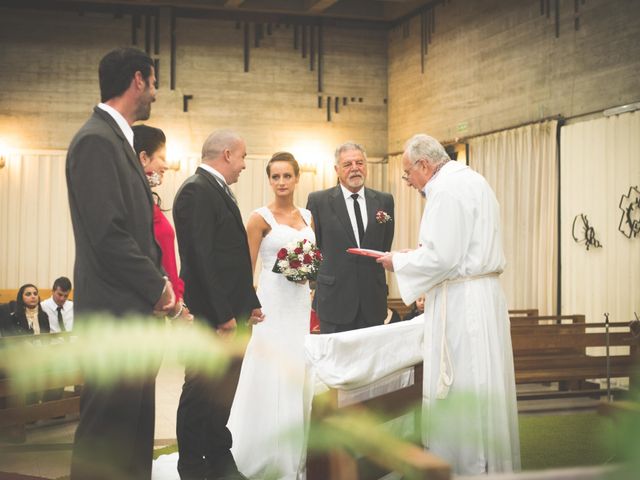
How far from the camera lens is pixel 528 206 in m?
10.8

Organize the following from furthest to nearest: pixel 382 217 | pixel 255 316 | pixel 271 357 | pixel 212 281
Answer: pixel 382 217 → pixel 271 357 → pixel 255 316 → pixel 212 281

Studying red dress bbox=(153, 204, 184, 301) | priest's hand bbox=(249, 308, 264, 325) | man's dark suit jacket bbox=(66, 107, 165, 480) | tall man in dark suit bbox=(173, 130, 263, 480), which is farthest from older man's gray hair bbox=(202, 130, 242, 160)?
man's dark suit jacket bbox=(66, 107, 165, 480)

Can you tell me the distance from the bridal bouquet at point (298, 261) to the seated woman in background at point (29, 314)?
3.57m

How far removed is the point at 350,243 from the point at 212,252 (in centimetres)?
165

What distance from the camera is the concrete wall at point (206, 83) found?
1357cm

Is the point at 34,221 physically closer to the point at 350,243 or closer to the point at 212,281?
the point at 350,243

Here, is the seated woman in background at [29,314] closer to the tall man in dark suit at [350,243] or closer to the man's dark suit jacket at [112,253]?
the tall man in dark suit at [350,243]

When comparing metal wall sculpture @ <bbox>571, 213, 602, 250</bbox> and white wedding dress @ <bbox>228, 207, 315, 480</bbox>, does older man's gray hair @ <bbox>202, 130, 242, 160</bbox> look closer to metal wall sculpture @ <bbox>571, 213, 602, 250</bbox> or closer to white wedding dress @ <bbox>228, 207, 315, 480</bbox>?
white wedding dress @ <bbox>228, 207, 315, 480</bbox>

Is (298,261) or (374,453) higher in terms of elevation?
(298,261)

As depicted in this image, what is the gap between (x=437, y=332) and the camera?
12.1 ft

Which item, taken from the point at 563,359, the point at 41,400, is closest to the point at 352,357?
the point at 41,400

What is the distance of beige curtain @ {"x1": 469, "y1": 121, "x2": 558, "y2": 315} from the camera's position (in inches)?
407

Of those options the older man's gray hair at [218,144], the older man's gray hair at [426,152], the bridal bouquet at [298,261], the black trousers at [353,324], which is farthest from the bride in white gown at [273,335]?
the older man's gray hair at [426,152]

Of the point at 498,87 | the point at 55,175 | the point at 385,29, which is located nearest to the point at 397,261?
the point at 498,87
